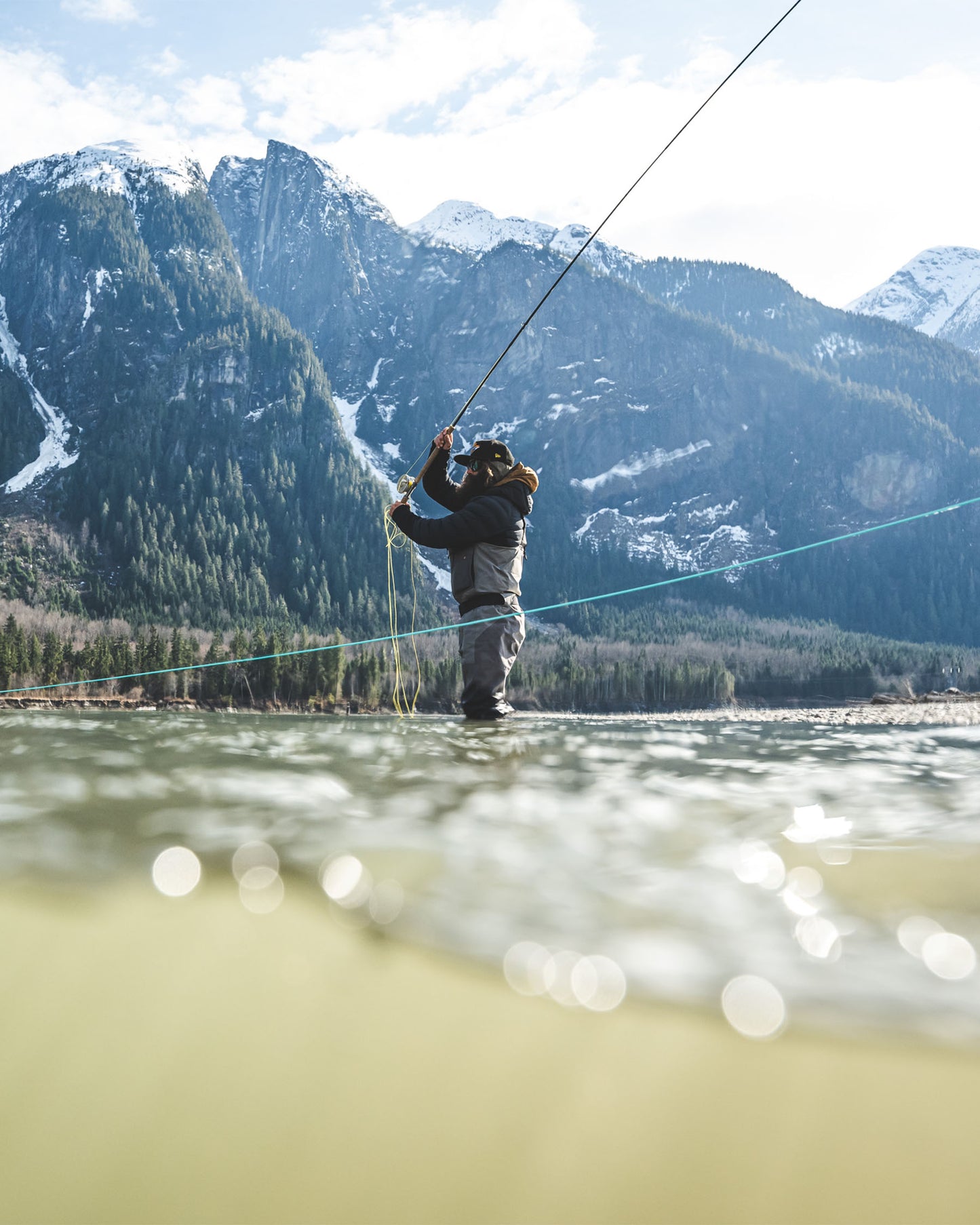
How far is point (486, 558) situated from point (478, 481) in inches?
28.1

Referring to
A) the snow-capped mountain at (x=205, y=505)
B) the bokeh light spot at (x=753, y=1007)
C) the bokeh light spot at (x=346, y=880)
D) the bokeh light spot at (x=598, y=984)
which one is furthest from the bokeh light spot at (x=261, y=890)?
the snow-capped mountain at (x=205, y=505)

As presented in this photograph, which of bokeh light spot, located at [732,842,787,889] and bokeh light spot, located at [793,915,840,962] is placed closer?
bokeh light spot, located at [793,915,840,962]

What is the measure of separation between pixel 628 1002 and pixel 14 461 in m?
214

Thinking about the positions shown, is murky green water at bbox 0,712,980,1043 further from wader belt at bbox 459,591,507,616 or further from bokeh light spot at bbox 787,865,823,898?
wader belt at bbox 459,591,507,616

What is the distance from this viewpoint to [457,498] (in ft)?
25.8

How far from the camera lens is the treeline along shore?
3561 inches

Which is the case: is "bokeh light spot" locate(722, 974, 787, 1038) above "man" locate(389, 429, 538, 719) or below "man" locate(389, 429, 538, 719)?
below

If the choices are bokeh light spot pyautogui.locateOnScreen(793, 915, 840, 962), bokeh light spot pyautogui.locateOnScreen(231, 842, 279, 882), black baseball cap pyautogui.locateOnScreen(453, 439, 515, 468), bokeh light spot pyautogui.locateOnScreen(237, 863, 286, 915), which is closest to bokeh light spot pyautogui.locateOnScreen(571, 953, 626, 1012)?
bokeh light spot pyautogui.locateOnScreen(793, 915, 840, 962)

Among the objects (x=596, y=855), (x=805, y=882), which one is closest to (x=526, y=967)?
(x=596, y=855)

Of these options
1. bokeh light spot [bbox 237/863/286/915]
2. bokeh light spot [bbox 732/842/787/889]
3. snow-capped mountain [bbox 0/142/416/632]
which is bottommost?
bokeh light spot [bbox 732/842/787/889]

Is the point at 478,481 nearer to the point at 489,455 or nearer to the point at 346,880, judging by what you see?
the point at 489,455

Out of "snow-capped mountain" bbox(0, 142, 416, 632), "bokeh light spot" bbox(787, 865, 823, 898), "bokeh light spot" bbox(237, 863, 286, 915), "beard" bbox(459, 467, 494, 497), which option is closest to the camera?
"bokeh light spot" bbox(237, 863, 286, 915)

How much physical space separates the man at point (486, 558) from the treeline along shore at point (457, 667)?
1979 inches

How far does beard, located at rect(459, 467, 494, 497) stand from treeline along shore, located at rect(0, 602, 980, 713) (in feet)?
165
